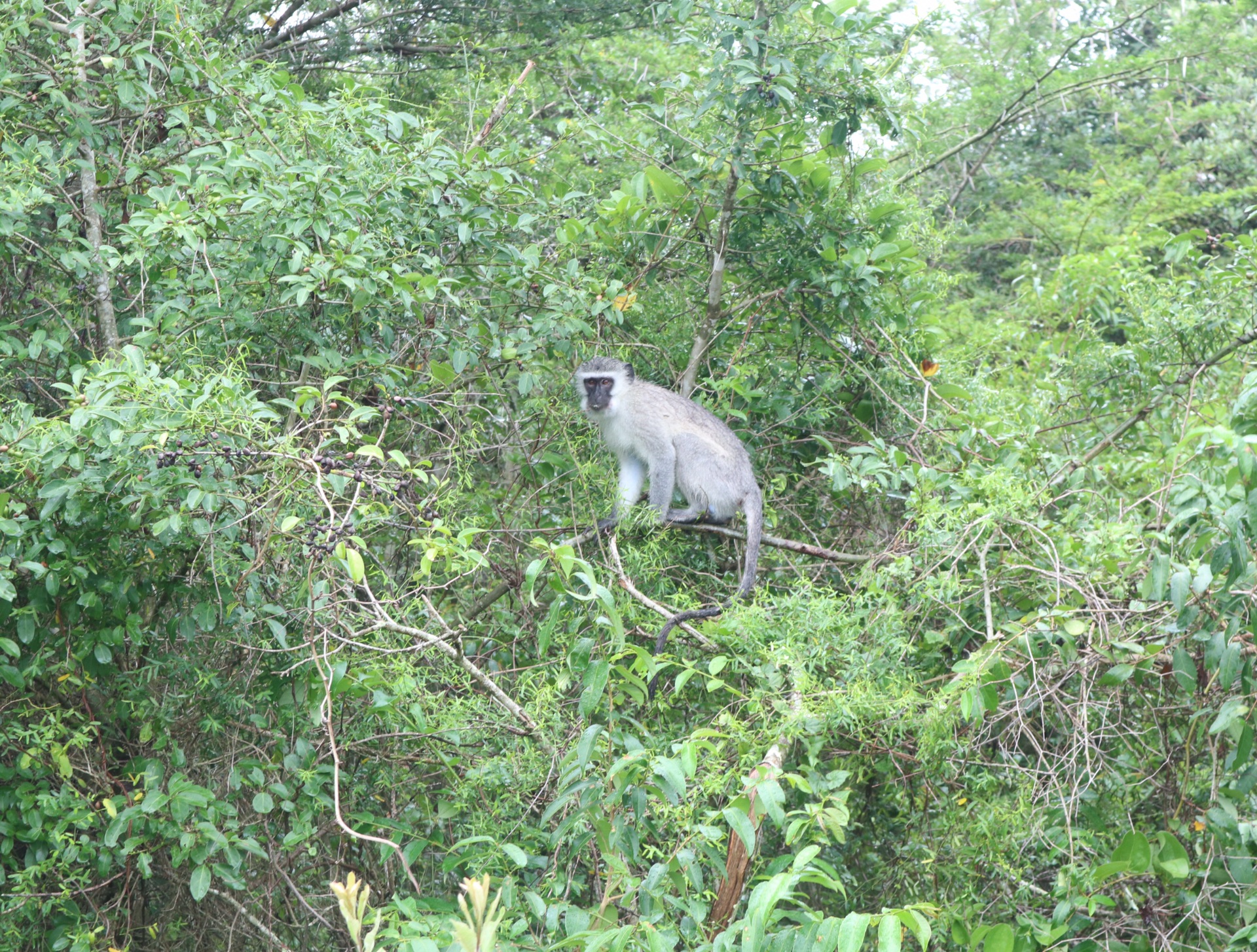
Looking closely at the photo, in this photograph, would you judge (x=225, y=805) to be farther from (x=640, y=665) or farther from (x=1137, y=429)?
(x=1137, y=429)

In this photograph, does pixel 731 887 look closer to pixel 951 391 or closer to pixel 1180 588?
pixel 1180 588

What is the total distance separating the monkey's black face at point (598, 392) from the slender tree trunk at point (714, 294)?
A: 30 centimetres

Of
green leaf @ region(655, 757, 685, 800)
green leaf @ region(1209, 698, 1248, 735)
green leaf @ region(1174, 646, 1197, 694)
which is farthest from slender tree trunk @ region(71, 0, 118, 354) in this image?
green leaf @ region(1209, 698, 1248, 735)

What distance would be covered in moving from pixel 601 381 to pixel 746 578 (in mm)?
1089

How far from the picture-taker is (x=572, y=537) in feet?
14.7

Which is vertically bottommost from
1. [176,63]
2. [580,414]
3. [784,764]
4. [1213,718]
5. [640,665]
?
[784,764]

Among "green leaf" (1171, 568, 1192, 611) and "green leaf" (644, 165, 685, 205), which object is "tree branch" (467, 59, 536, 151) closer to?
"green leaf" (644, 165, 685, 205)


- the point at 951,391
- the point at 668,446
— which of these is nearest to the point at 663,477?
the point at 668,446

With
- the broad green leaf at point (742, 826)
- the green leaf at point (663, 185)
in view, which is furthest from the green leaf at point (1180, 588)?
the green leaf at point (663, 185)

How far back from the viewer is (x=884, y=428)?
4.90 meters

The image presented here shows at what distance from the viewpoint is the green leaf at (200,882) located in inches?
135

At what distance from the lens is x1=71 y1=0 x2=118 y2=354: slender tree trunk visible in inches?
163

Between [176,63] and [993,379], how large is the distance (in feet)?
12.3

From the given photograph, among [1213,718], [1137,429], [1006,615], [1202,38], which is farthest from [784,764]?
[1202,38]
